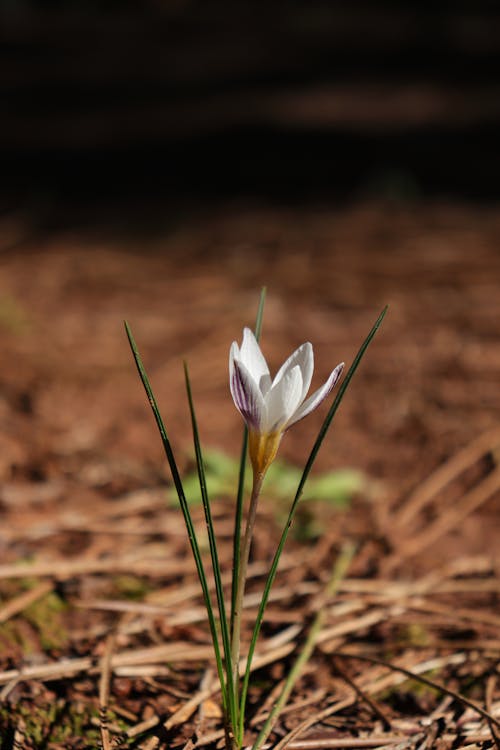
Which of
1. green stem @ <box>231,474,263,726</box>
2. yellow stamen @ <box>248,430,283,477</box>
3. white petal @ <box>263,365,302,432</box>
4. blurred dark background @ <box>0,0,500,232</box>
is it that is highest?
white petal @ <box>263,365,302,432</box>

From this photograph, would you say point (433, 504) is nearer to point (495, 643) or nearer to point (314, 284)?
point (495, 643)

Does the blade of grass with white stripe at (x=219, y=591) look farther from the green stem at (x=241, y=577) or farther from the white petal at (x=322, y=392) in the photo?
the white petal at (x=322, y=392)

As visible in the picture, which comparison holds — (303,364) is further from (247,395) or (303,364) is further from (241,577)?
(241,577)

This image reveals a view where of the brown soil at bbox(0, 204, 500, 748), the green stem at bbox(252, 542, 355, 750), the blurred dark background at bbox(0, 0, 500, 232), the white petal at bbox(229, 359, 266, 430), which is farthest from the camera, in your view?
the blurred dark background at bbox(0, 0, 500, 232)

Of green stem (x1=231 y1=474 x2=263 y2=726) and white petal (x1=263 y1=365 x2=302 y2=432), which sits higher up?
white petal (x1=263 y1=365 x2=302 y2=432)

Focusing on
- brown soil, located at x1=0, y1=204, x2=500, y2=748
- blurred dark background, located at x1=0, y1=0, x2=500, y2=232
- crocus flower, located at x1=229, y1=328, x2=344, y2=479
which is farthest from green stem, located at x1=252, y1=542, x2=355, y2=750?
blurred dark background, located at x1=0, y1=0, x2=500, y2=232

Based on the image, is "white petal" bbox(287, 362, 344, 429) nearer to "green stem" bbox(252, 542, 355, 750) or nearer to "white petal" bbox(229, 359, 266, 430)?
"white petal" bbox(229, 359, 266, 430)

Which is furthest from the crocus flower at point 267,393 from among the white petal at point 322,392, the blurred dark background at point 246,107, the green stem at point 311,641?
the blurred dark background at point 246,107

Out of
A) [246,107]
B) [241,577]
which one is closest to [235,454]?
[241,577]
